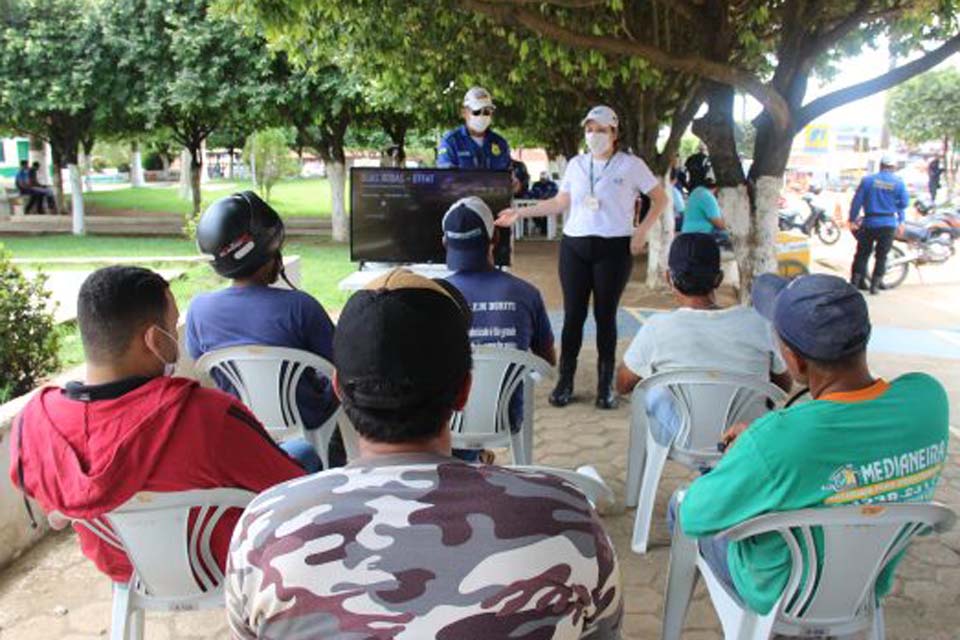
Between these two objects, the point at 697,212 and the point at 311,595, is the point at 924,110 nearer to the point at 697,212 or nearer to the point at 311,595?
the point at 697,212

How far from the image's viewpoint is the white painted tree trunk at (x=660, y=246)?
1098 centimetres

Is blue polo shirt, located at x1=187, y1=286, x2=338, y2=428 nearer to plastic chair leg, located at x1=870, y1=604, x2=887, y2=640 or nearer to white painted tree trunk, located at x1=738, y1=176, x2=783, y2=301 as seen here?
plastic chair leg, located at x1=870, y1=604, x2=887, y2=640

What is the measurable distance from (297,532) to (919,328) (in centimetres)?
961

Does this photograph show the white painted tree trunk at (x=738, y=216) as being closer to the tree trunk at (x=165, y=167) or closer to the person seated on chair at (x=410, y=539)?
the person seated on chair at (x=410, y=539)

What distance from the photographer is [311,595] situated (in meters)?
1.14

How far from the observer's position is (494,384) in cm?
334

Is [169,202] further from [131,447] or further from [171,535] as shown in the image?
[131,447]

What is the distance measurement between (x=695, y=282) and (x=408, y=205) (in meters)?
2.37

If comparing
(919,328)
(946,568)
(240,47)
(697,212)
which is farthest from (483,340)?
(240,47)

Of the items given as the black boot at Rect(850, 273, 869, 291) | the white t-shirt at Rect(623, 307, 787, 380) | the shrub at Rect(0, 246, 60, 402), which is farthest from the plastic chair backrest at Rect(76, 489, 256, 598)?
the black boot at Rect(850, 273, 869, 291)

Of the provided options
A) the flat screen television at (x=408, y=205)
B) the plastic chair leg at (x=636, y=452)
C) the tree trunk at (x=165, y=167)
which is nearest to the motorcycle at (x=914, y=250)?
the flat screen television at (x=408, y=205)

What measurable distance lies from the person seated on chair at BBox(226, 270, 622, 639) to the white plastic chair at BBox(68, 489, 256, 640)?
2.48 ft

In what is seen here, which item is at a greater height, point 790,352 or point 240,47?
point 240,47

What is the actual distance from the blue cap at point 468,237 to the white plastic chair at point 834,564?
5.78 ft
